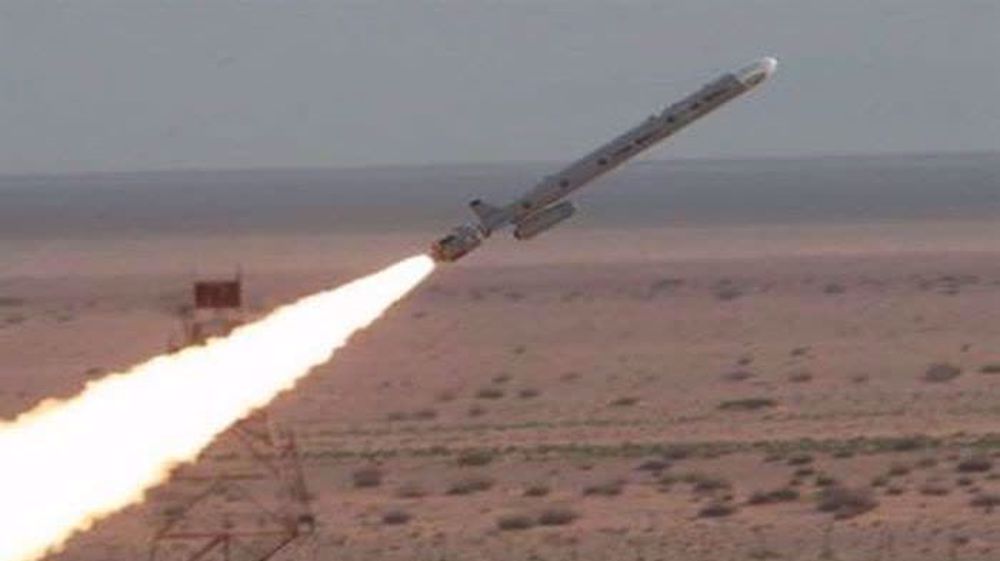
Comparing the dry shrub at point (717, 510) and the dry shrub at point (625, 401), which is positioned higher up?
the dry shrub at point (625, 401)

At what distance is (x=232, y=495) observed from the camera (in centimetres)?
4675

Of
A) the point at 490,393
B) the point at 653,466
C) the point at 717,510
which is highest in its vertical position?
the point at 490,393

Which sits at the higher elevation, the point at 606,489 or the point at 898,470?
the point at 606,489

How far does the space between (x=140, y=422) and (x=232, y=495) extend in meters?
11.7

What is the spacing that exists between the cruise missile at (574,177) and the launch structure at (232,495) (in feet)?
10.0

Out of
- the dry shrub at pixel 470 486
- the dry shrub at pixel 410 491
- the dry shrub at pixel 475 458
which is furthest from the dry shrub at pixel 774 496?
the dry shrub at pixel 475 458

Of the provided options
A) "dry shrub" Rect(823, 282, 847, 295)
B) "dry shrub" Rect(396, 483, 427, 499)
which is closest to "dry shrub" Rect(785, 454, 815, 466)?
"dry shrub" Rect(396, 483, 427, 499)

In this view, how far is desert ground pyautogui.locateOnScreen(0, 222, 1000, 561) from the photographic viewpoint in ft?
136

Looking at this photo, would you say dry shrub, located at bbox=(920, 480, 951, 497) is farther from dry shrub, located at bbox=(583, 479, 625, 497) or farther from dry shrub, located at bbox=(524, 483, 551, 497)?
dry shrub, located at bbox=(524, 483, 551, 497)

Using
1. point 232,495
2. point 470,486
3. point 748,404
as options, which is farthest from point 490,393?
point 232,495

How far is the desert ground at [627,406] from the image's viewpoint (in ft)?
136

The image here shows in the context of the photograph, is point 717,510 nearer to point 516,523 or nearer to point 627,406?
point 516,523

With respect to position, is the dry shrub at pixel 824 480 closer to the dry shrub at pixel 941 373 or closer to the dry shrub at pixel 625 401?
the dry shrub at pixel 625 401

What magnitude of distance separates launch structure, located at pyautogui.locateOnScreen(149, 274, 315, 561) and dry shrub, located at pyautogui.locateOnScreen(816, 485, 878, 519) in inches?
253
